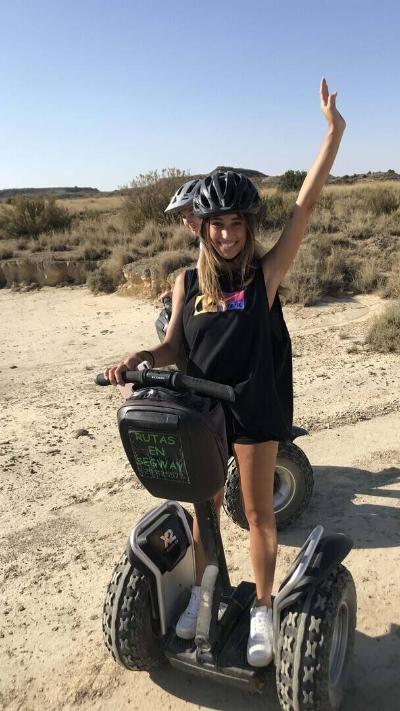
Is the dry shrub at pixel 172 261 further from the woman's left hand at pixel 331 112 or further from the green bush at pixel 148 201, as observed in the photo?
the woman's left hand at pixel 331 112

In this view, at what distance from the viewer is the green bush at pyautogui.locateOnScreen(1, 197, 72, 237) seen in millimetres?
21547

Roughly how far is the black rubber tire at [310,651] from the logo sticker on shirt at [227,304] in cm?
113

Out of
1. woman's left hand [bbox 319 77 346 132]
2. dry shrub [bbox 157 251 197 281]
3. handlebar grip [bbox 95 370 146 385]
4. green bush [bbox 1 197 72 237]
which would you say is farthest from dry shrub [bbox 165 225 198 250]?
handlebar grip [bbox 95 370 146 385]

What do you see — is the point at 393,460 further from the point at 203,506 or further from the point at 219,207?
the point at 219,207

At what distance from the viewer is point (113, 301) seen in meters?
12.8

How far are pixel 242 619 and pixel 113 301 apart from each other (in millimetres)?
10581

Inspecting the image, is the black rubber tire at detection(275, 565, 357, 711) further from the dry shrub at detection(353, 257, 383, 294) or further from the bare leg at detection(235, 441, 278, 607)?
the dry shrub at detection(353, 257, 383, 294)

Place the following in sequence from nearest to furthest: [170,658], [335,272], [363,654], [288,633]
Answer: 1. [288,633]
2. [170,658]
3. [363,654]
4. [335,272]

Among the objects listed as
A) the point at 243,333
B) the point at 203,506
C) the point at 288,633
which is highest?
the point at 243,333

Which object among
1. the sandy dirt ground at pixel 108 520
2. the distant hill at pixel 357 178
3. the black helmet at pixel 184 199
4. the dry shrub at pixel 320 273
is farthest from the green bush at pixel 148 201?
the distant hill at pixel 357 178

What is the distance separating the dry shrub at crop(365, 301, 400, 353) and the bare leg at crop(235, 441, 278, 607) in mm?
5551

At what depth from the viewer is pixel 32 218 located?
71.3 feet

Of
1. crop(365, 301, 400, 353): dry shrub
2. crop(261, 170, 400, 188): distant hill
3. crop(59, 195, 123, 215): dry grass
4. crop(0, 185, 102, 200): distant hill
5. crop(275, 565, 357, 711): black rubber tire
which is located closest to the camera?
crop(275, 565, 357, 711): black rubber tire

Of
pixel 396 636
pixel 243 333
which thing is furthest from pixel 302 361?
pixel 243 333
